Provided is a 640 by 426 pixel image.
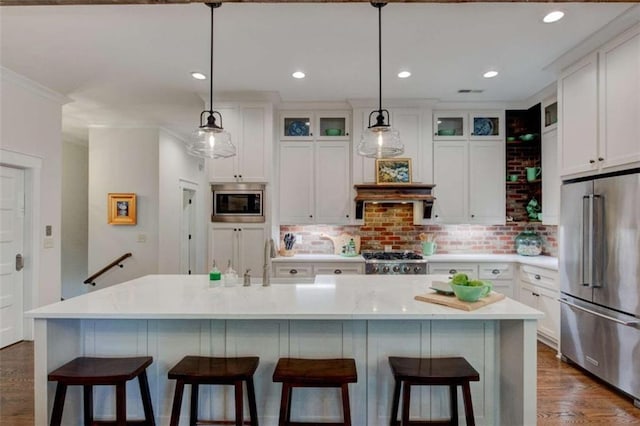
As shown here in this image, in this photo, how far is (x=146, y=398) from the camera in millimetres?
1872

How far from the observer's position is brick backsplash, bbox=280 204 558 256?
454cm

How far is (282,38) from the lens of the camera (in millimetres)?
2771

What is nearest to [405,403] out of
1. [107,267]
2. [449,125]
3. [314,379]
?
[314,379]

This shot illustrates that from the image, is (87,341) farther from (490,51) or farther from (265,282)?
(490,51)

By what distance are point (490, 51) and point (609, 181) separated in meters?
1.45

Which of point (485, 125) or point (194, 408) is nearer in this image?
point (194, 408)

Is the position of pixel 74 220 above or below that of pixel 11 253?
above

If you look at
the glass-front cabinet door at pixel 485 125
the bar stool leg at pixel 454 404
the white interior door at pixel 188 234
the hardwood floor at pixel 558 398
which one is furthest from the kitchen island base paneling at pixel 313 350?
the white interior door at pixel 188 234

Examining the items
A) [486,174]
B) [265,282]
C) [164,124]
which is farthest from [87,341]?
[486,174]

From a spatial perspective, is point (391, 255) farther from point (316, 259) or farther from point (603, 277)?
point (603, 277)

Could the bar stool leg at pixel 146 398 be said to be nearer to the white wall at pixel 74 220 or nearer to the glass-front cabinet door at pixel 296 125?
the glass-front cabinet door at pixel 296 125

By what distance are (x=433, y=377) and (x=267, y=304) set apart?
3.08ft

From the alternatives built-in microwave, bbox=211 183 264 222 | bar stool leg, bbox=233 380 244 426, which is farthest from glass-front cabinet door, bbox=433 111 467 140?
bar stool leg, bbox=233 380 244 426

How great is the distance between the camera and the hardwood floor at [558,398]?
2264mm
